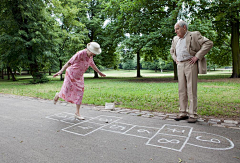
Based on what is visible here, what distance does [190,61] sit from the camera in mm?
4609

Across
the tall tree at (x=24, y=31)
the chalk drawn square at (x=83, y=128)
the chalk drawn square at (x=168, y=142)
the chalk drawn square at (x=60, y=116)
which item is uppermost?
the tall tree at (x=24, y=31)

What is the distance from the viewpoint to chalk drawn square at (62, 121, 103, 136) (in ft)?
13.1

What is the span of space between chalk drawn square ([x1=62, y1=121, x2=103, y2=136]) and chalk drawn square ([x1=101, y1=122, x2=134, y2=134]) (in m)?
0.25

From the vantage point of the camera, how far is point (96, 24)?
25.4 metres

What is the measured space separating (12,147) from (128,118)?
9.35ft

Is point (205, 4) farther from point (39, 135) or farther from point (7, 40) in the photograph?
point (7, 40)

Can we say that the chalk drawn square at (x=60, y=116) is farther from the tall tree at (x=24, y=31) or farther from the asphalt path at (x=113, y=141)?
the tall tree at (x=24, y=31)

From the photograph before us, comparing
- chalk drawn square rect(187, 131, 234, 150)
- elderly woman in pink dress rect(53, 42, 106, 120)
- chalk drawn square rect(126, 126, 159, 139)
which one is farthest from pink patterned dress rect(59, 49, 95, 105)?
chalk drawn square rect(187, 131, 234, 150)

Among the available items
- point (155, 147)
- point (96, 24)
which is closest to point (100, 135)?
point (155, 147)

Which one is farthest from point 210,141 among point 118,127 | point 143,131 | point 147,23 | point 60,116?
point 147,23

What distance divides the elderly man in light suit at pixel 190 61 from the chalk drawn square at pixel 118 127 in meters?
1.41

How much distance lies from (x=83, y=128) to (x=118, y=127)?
32.9 inches

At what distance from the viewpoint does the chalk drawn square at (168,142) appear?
3203 mm

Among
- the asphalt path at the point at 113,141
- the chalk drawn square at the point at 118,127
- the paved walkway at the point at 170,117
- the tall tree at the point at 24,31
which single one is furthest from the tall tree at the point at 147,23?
the asphalt path at the point at 113,141
